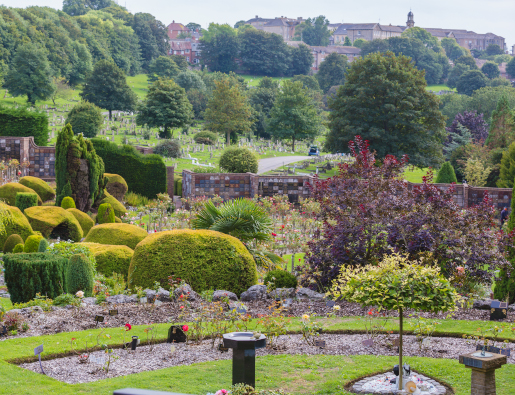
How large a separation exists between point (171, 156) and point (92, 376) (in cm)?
3012

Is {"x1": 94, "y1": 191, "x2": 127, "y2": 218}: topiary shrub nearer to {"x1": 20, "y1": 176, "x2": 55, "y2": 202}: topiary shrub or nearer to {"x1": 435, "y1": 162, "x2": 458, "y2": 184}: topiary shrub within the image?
{"x1": 20, "y1": 176, "x2": 55, "y2": 202}: topiary shrub

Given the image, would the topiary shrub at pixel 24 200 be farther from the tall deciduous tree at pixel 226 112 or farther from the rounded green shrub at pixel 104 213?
the tall deciduous tree at pixel 226 112

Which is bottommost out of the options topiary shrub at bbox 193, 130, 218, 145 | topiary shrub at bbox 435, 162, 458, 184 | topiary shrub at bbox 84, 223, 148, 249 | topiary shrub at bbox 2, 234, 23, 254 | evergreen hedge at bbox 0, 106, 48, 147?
topiary shrub at bbox 2, 234, 23, 254

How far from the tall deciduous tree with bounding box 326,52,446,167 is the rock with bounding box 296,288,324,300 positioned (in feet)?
83.4

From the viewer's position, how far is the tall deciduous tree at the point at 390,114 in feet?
113

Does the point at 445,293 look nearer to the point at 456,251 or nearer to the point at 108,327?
the point at 456,251

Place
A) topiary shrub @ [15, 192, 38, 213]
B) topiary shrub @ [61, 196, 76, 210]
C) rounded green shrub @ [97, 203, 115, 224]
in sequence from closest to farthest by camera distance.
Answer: topiary shrub @ [15, 192, 38, 213]
rounded green shrub @ [97, 203, 115, 224]
topiary shrub @ [61, 196, 76, 210]

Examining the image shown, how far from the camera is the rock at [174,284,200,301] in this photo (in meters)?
9.09

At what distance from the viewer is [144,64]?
101688mm

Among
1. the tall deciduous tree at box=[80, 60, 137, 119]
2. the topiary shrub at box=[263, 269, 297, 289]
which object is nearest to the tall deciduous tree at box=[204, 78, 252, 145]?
the tall deciduous tree at box=[80, 60, 137, 119]

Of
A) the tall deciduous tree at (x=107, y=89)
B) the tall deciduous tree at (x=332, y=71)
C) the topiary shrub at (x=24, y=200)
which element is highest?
the tall deciduous tree at (x=332, y=71)

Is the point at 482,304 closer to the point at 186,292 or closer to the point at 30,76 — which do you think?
the point at 186,292

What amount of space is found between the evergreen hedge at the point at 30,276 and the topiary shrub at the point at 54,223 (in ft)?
20.6

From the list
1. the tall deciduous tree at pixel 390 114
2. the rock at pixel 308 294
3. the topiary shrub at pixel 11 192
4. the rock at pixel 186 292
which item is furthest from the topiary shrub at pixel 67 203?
the tall deciduous tree at pixel 390 114
